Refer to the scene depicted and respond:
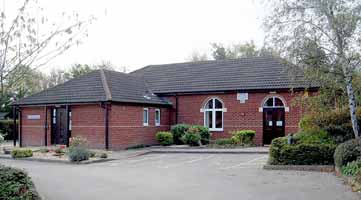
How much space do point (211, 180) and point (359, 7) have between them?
7.08 m

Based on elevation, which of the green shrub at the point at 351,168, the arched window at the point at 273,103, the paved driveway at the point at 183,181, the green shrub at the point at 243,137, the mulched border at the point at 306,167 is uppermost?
the arched window at the point at 273,103

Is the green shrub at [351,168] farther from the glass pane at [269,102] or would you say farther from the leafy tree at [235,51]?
the leafy tree at [235,51]

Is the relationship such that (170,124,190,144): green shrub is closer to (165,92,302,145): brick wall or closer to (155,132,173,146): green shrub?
(155,132,173,146): green shrub

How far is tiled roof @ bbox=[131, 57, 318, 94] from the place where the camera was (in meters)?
25.8

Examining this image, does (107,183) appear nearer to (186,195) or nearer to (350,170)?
(186,195)

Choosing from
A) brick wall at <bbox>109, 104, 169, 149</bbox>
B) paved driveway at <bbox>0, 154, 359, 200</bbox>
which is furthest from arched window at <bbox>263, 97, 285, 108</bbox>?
paved driveway at <bbox>0, 154, 359, 200</bbox>

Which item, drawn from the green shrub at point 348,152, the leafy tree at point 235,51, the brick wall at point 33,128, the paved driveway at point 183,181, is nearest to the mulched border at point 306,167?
the paved driveway at point 183,181

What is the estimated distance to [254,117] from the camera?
84.0 ft

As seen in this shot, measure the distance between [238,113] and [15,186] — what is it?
18.9 m

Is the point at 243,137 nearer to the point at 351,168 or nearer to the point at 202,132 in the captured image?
the point at 202,132

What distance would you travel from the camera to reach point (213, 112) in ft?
88.5

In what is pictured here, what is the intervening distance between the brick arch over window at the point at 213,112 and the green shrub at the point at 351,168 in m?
14.5

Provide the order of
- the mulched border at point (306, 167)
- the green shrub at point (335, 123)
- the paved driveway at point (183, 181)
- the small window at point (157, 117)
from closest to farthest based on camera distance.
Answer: the paved driveway at point (183, 181) < the mulched border at point (306, 167) < the green shrub at point (335, 123) < the small window at point (157, 117)

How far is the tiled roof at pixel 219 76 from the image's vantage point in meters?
25.8
